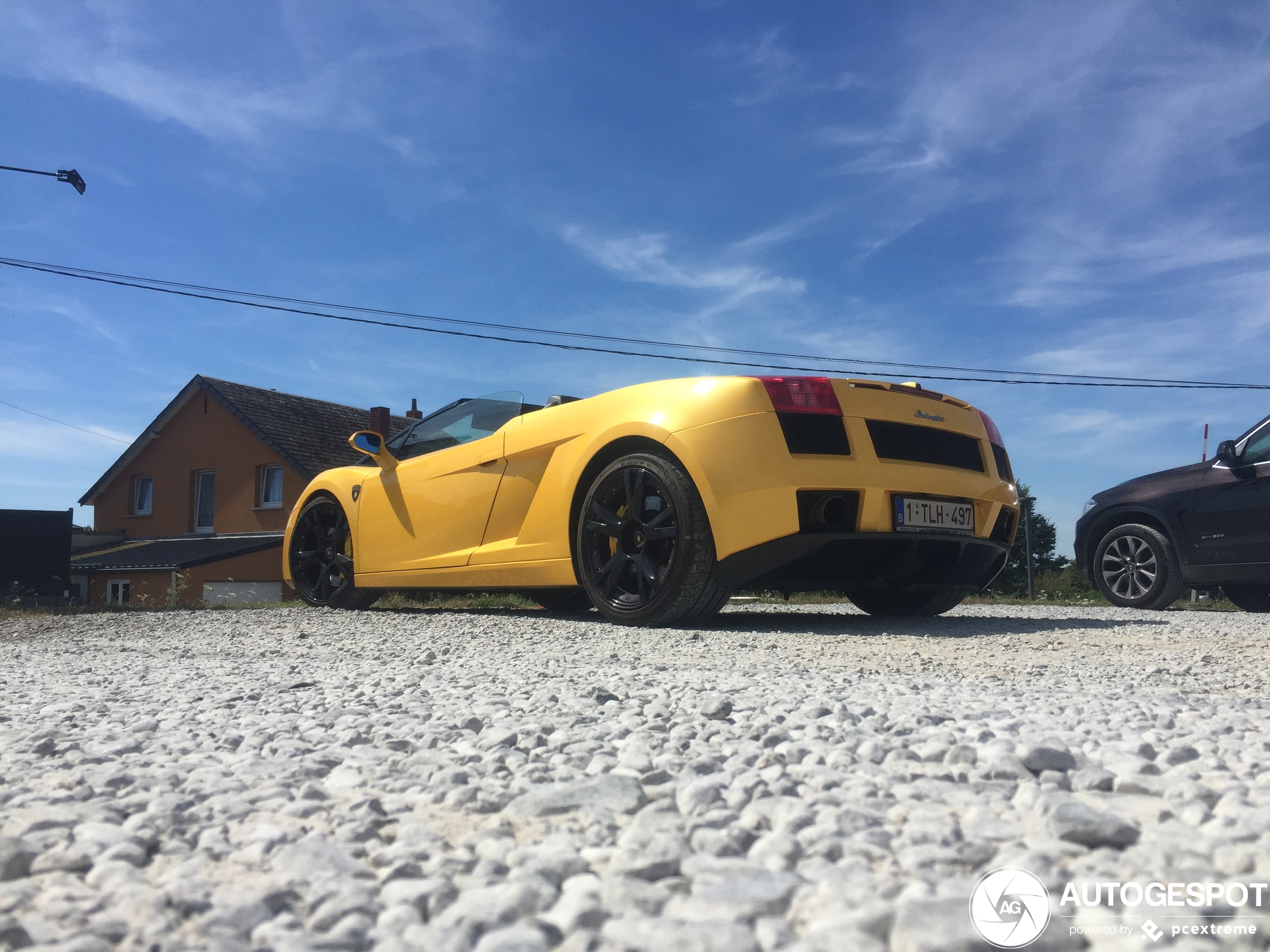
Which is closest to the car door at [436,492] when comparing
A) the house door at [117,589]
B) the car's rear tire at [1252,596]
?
the car's rear tire at [1252,596]

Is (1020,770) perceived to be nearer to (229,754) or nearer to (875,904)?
(875,904)

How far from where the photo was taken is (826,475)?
4.35 m

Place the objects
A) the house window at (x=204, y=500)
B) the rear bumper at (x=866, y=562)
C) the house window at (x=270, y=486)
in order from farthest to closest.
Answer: the house window at (x=204, y=500) < the house window at (x=270, y=486) < the rear bumper at (x=866, y=562)

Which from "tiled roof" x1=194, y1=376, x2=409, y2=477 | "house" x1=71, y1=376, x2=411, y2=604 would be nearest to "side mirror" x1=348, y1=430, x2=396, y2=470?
"house" x1=71, y1=376, x2=411, y2=604

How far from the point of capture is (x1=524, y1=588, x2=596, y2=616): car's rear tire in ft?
21.3

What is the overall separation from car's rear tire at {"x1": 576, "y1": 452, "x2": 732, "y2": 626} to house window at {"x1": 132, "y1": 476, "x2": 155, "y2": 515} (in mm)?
27601

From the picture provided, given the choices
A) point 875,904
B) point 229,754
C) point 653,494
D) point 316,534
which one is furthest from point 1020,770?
point 316,534

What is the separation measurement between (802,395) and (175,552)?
2356cm

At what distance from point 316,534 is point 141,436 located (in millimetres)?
24236

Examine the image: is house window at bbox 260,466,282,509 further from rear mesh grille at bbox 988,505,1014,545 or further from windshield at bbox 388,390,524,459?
rear mesh grille at bbox 988,505,1014,545

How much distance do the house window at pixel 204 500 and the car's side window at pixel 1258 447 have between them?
25.2 m

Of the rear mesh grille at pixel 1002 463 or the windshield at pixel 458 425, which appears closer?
the rear mesh grille at pixel 1002 463

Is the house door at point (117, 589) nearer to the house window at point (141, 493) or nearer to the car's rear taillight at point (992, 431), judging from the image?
the house window at point (141, 493)

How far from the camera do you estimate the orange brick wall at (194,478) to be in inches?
988
